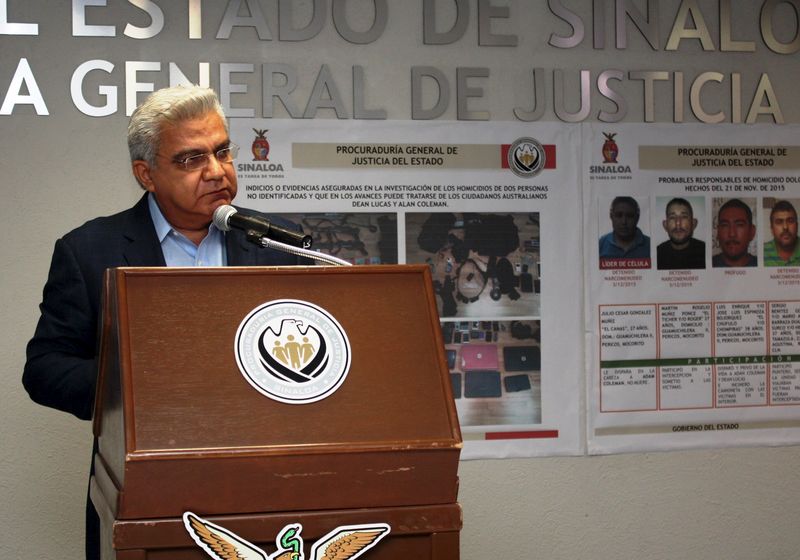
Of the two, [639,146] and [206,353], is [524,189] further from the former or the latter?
[206,353]

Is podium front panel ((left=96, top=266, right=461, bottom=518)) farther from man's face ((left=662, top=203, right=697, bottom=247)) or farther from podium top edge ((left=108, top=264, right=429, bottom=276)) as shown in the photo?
man's face ((left=662, top=203, right=697, bottom=247))

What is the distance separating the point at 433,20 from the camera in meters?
3.02

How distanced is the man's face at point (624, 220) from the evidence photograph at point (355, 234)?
0.73 meters

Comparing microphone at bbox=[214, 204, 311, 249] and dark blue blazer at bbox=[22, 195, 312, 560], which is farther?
dark blue blazer at bbox=[22, 195, 312, 560]

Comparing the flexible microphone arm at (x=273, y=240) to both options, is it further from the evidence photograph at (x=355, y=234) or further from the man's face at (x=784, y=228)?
the man's face at (x=784, y=228)

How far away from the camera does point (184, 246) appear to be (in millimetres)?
1912

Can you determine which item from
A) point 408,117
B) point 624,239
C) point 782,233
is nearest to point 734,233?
point 782,233

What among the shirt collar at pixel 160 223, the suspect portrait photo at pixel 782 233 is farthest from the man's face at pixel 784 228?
Result: the shirt collar at pixel 160 223

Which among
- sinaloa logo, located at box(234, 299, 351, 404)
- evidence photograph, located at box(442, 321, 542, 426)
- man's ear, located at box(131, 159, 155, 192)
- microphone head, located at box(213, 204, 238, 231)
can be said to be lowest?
evidence photograph, located at box(442, 321, 542, 426)

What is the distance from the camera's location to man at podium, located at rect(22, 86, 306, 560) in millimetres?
1772

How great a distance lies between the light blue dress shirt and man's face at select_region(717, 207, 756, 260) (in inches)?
77.0

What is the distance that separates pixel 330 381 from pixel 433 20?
2097mm

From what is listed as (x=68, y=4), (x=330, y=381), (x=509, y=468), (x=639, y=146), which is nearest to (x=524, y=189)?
(x=639, y=146)

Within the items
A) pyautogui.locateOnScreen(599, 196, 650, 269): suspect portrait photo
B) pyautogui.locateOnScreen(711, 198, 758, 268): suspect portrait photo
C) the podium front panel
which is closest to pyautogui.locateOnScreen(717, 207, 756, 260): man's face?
pyautogui.locateOnScreen(711, 198, 758, 268): suspect portrait photo
